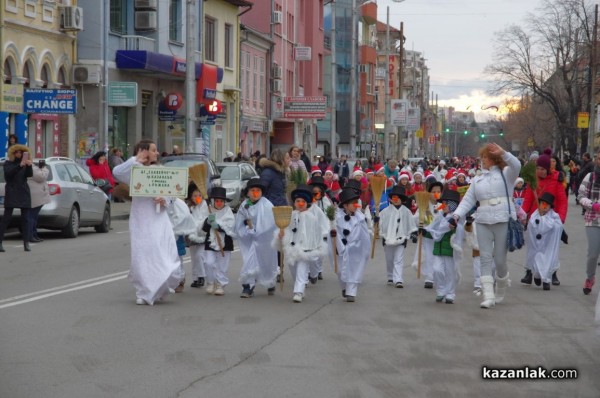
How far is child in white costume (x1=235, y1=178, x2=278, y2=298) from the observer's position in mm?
13828

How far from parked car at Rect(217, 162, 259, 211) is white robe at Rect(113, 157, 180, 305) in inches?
760

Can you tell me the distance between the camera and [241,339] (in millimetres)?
10266

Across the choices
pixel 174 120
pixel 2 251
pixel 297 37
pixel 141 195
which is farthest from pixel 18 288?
pixel 297 37

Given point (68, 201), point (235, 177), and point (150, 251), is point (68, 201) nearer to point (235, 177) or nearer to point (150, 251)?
point (150, 251)

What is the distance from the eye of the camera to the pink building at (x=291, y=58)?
2379 inches

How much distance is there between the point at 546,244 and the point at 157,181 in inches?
211

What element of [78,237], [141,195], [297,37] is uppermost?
[297,37]

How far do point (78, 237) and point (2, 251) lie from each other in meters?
4.16

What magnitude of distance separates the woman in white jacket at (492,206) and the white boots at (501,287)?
104 mm

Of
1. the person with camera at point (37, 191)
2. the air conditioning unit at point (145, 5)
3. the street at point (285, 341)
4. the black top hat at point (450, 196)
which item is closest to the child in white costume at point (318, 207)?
the street at point (285, 341)

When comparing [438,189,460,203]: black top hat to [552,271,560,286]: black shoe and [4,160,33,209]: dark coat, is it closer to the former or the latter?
[552,271,560,286]: black shoe

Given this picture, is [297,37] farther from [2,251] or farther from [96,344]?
[96,344]

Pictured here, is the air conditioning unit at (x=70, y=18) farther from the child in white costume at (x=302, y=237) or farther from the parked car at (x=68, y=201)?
the child in white costume at (x=302, y=237)

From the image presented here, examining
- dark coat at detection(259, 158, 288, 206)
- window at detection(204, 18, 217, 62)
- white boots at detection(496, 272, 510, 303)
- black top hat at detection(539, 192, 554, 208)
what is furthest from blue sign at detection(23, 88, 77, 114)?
white boots at detection(496, 272, 510, 303)
